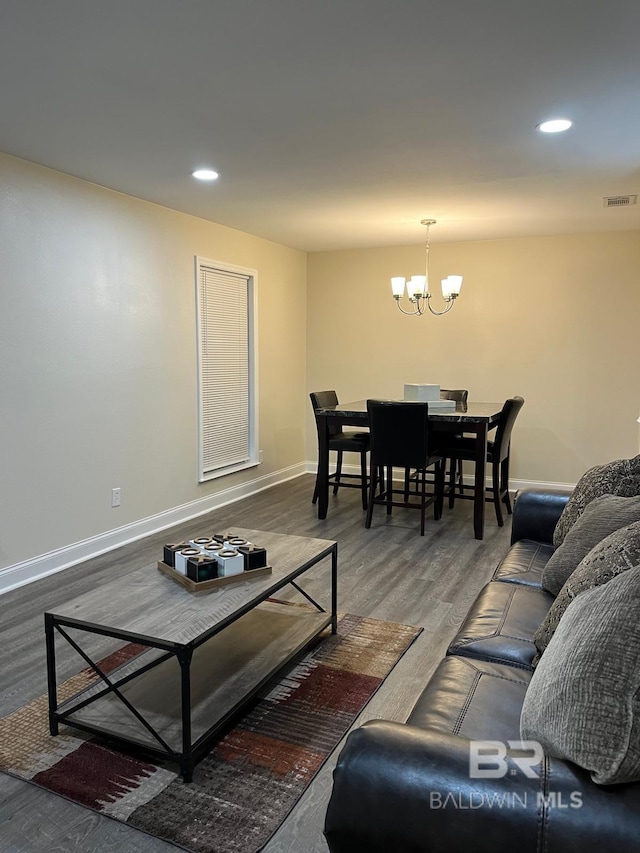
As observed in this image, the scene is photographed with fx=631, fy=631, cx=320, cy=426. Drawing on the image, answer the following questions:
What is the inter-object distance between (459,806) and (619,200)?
15.0 feet

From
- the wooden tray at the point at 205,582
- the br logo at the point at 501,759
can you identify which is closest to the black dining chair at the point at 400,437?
the wooden tray at the point at 205,582

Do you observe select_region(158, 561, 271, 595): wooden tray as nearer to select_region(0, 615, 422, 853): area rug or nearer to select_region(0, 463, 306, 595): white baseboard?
select_region(0, 615, 422, 853): area rug

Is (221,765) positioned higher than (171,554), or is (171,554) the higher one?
(171,554)

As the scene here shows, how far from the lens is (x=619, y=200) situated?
14.9 feet

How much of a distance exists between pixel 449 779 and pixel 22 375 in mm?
3352

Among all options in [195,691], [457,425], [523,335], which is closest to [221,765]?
[195,691]

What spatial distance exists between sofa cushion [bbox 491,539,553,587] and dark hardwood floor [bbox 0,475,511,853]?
1.72 feet

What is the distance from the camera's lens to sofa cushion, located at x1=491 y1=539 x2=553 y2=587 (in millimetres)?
2561

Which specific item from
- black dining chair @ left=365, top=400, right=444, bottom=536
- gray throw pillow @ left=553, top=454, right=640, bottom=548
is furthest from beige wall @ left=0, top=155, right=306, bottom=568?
gray throw pillow @ left=553, top=454, right=640, bottom=548

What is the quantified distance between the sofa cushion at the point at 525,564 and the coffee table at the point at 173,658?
810 mm

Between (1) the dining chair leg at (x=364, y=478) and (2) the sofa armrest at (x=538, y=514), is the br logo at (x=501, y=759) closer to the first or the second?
(2) the sofa armrest at (x=538, y=514)

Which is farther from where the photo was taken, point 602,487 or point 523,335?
point 523,335

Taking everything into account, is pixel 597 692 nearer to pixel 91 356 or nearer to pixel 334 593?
pixel 334 593

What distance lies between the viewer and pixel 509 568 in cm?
268
